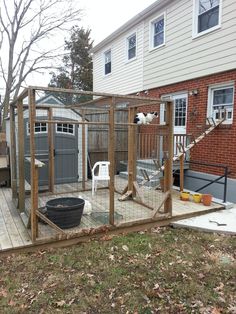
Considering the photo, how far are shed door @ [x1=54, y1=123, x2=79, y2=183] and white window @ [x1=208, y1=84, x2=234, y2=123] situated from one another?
12.2ft

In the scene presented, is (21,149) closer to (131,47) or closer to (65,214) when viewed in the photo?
(65,214)

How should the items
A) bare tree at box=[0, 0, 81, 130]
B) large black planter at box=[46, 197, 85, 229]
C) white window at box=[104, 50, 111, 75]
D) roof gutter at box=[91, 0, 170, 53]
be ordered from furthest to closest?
bare tree at box=[0, 0, 81, 130], white window at box=[104, 50, 111, 75], roof gutter at box=[91, 0, 170, 53], large black planter at box=[46, 197, 85, 229]

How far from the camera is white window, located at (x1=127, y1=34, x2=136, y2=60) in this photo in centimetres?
1044

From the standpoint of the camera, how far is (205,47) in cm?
705

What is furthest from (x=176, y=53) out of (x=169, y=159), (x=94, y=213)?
(x=94, y=213)

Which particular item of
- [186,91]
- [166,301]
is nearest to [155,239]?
[166,301]

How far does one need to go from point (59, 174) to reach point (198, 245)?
15.0 ft

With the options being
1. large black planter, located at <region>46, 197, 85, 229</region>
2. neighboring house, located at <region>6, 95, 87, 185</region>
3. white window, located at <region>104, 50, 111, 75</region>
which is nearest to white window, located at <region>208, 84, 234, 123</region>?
neighboring house, located at <region>6, 95, 87, 185</region>

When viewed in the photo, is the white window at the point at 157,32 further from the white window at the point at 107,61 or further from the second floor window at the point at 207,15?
the white window at the point at 107,61

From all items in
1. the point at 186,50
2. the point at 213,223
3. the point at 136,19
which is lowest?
the point at 213,223

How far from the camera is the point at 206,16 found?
279 inches

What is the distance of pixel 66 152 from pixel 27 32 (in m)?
13.2

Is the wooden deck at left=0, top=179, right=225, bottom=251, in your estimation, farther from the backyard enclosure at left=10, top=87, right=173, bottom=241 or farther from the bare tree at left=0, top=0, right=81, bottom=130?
the bare tree at left=0, top=0, right=81, bottom=130

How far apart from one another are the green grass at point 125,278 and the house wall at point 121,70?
705 centimetres
